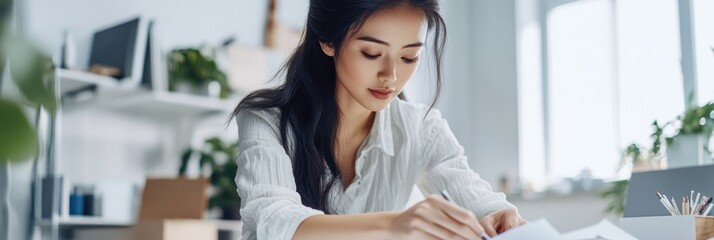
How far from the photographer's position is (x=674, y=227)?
1158 millimetres

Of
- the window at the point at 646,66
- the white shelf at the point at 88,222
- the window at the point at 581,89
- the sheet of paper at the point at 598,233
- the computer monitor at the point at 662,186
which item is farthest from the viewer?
the window at the point at 581,89

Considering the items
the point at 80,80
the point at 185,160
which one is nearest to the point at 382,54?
the point at 80,80

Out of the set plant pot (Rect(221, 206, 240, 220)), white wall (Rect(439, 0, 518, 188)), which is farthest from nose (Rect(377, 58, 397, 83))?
white wall (Rect(439, 0, 518, 188))

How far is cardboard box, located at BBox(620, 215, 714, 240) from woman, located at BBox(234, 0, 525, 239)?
19 centimetres

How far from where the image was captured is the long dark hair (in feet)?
4.19

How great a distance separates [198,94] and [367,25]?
7.35 feet

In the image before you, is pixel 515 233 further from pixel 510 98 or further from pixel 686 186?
pixel 510 98

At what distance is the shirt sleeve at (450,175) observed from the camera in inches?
51.4

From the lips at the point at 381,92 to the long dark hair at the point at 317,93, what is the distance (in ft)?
0.28

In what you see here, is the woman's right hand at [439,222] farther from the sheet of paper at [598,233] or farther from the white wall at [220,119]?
the white wall at [220,119]

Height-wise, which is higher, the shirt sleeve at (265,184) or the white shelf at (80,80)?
the white shelf at (80,80)

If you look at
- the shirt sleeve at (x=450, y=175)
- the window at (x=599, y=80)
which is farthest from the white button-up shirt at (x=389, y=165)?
the window at (x=599, y=80)

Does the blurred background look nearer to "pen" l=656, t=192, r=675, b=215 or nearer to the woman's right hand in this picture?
"pen" l=656, t=192, r=675, b=215

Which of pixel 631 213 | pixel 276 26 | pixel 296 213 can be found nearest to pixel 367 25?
pixel 296 213
